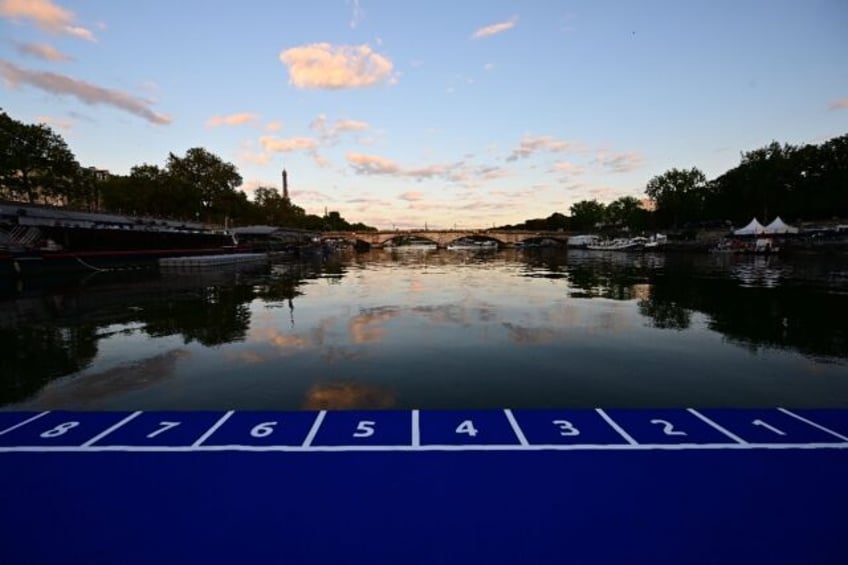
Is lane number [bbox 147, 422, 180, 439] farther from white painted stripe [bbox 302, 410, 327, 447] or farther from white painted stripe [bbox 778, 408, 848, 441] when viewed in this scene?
white painted stripe [bbox 778, 408, 848, 441]

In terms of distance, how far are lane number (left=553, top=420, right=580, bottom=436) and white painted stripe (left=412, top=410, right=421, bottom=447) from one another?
6.43 ft

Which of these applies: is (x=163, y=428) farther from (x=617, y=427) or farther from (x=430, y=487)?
(x=617, y=427)

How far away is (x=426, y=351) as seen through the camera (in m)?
11.1

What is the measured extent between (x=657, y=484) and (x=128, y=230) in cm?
5742

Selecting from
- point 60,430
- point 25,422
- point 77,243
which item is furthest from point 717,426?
point 77,243

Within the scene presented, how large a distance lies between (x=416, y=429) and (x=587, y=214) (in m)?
165

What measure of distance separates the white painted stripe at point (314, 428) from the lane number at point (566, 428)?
342cm

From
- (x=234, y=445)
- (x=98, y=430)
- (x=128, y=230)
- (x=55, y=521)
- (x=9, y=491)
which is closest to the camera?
(x=55, y=521)

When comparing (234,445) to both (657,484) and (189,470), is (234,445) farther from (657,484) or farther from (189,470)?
(657,484)

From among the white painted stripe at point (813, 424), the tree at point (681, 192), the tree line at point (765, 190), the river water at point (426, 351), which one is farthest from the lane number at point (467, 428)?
the tree at point (681, 192)

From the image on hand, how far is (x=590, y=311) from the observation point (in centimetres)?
1734

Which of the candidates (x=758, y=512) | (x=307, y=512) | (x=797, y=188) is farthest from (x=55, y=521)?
(x=797, y=188)

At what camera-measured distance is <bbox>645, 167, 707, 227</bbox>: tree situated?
105 metres

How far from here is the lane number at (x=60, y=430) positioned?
629 cm
